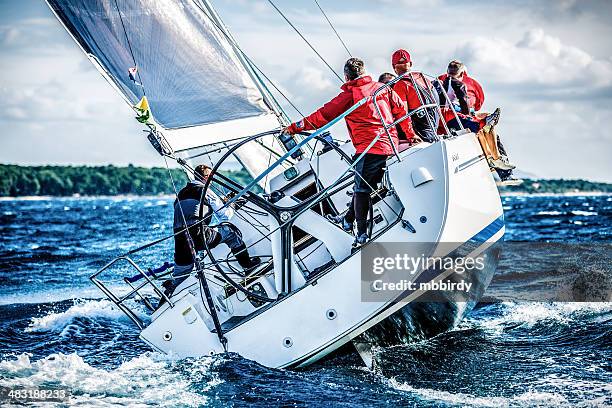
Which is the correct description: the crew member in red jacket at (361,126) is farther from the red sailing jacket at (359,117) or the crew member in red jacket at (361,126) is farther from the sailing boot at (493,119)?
the sailing boot at (493,119)

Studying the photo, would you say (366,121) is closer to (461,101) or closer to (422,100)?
(422,100)

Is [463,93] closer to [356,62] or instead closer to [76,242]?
[356,62]

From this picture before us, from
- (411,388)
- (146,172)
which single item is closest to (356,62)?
(411,388)

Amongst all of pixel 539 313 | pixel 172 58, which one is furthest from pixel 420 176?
pixel 539 313

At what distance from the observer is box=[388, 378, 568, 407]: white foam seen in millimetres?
6234

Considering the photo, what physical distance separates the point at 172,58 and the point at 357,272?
3.53m

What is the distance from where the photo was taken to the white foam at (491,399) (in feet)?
20.5

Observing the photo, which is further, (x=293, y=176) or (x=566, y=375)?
(x=293, y=176)

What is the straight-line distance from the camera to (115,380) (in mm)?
7129

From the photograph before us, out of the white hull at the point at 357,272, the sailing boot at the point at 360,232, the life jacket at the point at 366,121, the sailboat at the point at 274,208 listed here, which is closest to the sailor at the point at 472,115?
the sailboat at the point at 274,208

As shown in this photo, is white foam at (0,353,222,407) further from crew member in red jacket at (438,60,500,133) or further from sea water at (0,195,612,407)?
crew member in red jacket at (438,60,500,133)

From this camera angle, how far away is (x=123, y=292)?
12906 millimetres

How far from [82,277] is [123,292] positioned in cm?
227

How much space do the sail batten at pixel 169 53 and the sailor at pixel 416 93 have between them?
1.82 metres
